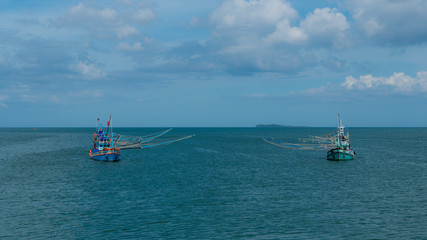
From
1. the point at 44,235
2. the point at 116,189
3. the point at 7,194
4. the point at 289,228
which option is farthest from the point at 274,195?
the point at 7,194

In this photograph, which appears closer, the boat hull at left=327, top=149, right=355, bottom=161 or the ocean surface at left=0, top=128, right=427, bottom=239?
the ocean surface at left=0, top=128, right=427, bottom=239

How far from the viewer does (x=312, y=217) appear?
3997cm

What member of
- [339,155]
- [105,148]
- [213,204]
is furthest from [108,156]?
[339,155]

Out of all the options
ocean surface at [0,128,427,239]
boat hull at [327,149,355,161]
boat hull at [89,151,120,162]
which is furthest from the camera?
boat hull at [327,149,355,161]

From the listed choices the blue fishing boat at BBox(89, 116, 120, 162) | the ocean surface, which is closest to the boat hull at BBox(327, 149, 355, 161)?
the ocean surface

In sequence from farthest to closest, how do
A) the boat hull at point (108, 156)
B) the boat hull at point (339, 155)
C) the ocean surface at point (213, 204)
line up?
1. the boat hull at point (339, 155)
2. the boat hull at point (108, 156)
3. the ocean surface at point (213, 204)

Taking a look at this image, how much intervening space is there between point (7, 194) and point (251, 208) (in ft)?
115

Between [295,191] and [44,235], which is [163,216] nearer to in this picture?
[44,235]

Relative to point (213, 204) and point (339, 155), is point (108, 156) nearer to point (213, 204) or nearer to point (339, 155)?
point (213, 204)

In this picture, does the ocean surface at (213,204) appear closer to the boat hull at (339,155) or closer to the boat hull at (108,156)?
the boat hull at (108,156)

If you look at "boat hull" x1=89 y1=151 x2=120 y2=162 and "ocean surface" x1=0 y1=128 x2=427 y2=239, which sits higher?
"boat hull" x1=89 y1=151 x2=120 y2=162

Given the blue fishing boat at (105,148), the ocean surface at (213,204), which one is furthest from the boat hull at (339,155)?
the blue fishing boat at (105,148)

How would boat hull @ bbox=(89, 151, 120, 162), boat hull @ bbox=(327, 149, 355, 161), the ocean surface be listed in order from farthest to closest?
boat hull @ bbox=(327, 149, 355, 161) < boat hull @ bbox=(89, 151, 120, 162) < the ocean surface

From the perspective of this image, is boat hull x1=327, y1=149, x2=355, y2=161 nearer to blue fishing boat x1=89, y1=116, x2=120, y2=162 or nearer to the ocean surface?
the ocean surface
